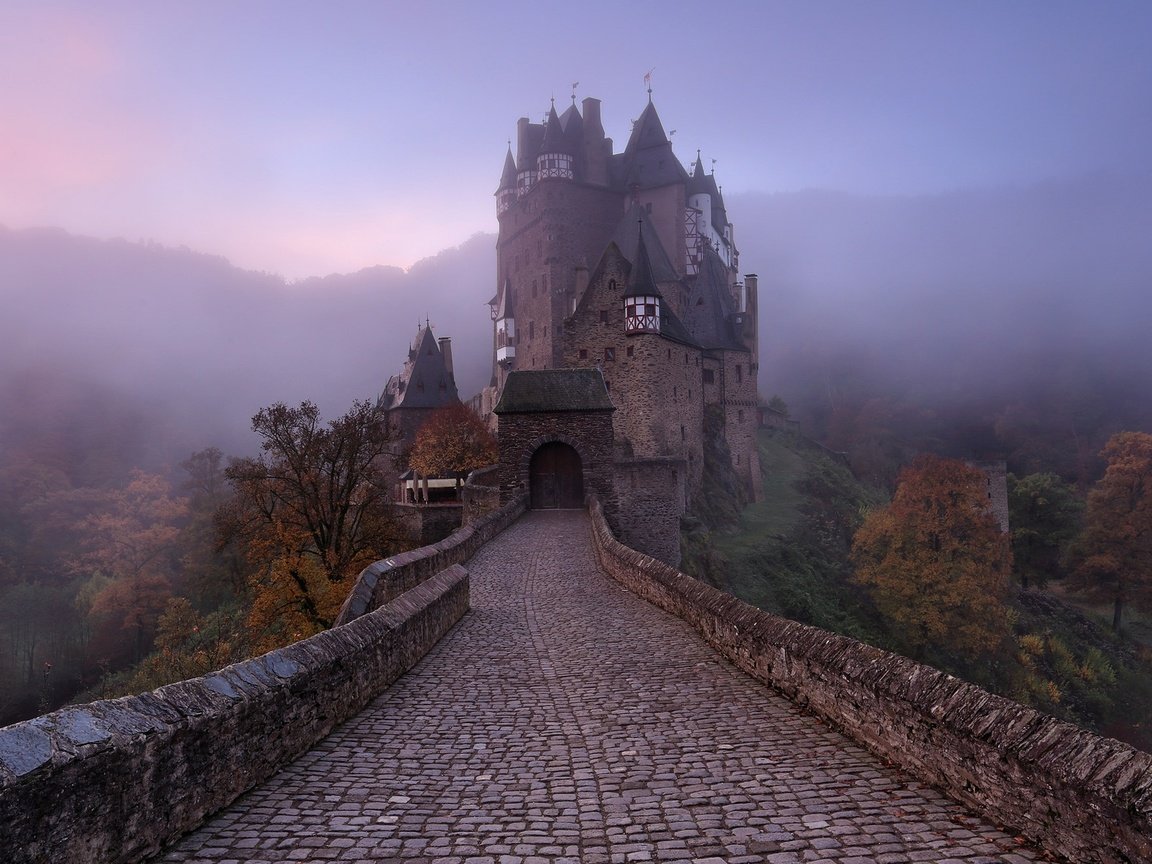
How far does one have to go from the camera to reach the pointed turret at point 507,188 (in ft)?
233

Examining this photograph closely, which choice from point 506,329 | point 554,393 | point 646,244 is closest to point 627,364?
point 554,393

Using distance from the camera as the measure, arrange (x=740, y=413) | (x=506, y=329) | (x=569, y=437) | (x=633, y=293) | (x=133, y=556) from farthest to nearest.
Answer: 1. (x=506, y=329)
2. (x=133, y=556)
3. (x=740, y=413)
4. (x=633, y=293)
5. (x=569, y=437)

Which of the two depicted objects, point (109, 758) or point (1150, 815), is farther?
point (109, 758)

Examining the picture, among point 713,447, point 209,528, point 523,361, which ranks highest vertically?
point 523,361

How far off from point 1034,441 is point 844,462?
23.1m

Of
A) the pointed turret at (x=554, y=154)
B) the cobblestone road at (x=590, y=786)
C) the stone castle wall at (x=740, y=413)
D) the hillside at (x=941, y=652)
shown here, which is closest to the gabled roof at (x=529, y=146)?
the pointed turret at (x=554, y=154)

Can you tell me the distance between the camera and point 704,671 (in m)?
8.52

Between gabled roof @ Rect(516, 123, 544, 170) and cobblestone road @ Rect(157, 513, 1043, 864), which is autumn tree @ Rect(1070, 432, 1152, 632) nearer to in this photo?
cobblestone road @ Rect(157, 513, 1043, 864)

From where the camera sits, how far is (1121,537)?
40.6 m

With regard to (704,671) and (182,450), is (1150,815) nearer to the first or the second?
(704,671)

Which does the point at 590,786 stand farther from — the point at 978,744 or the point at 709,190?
the point at 709,190

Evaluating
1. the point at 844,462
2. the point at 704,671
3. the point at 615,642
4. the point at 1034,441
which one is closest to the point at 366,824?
the point at 704,671

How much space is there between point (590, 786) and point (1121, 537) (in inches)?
1798

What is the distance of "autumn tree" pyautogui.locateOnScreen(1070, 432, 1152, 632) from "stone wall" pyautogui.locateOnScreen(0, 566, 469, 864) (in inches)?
1797
